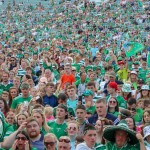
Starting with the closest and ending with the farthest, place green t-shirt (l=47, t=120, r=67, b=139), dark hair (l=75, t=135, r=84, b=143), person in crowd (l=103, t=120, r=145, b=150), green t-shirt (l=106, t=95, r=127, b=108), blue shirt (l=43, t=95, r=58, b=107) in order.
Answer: person in crowd (l=103, t=120, r=145, b=150) → dark hair (l=75, t=135, r=84, b=143) → green t-shirt (l=47, t=120, r=67, b=139) → green t-shirt (l=106, t=95, r=127, b=108) → blue shirt (l=43, t=95, r=58, b=107)

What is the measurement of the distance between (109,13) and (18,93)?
2620 cm

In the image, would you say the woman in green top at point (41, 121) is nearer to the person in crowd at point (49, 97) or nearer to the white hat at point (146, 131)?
the white hat at point (146, 131)

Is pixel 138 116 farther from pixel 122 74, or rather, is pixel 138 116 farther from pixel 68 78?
pixel 122 74

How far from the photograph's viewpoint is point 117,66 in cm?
→ 1669

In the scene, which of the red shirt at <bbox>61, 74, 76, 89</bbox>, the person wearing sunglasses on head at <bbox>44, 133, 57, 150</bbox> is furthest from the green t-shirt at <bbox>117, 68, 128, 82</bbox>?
the person wearing sunglasses on head at <bbox>44, 133, 57, 150</bbox>

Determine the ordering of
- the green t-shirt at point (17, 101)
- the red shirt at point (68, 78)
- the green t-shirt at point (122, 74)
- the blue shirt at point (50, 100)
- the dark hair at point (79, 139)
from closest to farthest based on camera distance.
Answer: the dark hair at point (79, 139) < the green t-shirt at point (17, 101) < the blue shirt at point (50, 100) < the red shirt at point (68, 78) < the green t-shirt at point (122, 74)

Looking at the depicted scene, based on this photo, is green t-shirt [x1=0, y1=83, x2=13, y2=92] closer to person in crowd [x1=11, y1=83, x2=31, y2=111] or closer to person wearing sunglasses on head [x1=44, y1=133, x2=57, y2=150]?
person in crowd [x1=11, y1=83, x2=31, y2=111]

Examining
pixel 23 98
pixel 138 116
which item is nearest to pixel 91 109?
pixel 138 116

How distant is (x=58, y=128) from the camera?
9039mm

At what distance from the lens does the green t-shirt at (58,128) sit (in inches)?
351

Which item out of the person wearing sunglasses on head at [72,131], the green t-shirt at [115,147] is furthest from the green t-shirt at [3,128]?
the green t-shirt at [115,147]

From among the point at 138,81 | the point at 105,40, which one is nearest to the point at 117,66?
the point at 138,81

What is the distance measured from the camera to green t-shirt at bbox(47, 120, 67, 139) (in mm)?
8922

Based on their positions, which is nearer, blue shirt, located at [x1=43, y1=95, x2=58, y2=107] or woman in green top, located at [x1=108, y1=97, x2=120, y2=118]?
woman in green top, located at [x1=108, y1=97, x2=120, y2=118]
